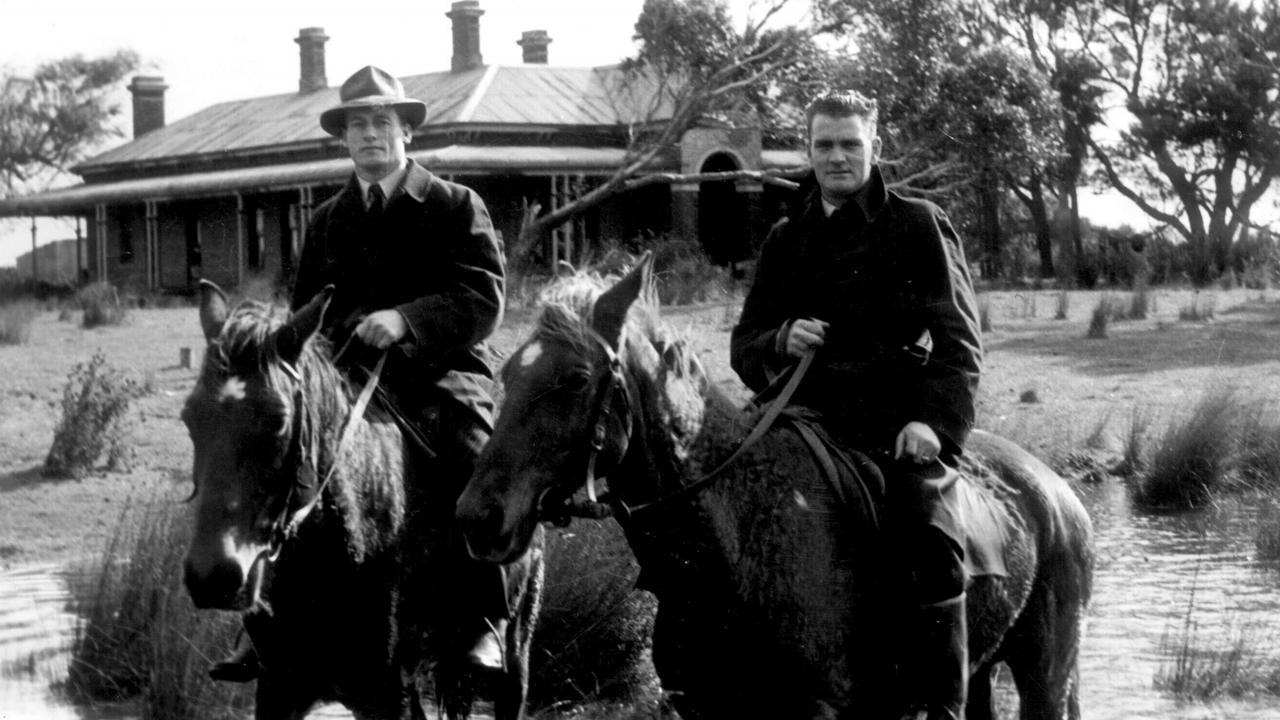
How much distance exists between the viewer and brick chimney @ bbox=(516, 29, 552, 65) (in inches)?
1704

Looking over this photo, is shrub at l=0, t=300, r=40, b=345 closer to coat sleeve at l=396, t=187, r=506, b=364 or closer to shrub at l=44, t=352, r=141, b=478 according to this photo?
shrub at l=44, t=352, r=141, b=478

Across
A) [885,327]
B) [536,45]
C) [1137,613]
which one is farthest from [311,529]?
[536,45]

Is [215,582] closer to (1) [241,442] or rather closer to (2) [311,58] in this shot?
(1) [241,442]

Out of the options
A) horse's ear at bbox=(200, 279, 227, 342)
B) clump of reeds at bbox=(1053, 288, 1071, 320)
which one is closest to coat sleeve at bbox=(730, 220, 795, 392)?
horse's ear at bbox=(200, 279, 227, 342)

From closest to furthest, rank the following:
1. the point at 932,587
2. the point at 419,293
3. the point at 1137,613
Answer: the point at 932,587 < the point at 419,293 < the point at 1137,613

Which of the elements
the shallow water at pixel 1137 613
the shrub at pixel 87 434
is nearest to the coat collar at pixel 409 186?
the shallow water at pixel 1137 613

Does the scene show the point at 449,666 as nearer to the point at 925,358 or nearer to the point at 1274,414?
the point at 925,358

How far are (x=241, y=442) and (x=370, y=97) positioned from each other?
1859 millimetres

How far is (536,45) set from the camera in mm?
43281

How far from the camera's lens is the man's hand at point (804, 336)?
193 inches

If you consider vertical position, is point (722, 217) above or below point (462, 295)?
above

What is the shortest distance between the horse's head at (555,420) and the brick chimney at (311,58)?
41.2 meters

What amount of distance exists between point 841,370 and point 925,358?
0.24 metres

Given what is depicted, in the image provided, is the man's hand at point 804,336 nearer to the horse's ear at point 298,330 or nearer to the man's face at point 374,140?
the horse's ear at point 298,330
